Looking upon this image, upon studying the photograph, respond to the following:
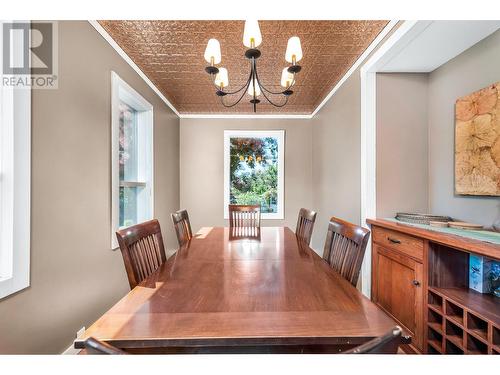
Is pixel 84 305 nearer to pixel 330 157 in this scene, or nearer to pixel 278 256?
pixel 278 256

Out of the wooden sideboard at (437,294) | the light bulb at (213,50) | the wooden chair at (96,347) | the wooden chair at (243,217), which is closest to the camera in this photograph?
the wooden chair at (96,347)

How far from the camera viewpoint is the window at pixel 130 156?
2012 mm

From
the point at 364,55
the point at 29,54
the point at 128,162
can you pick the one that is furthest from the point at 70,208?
the point at 364,55

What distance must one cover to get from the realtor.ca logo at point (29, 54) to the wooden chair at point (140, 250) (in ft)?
3.08

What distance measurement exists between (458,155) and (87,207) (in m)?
2.75

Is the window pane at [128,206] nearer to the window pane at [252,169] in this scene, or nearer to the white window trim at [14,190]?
the white window trim at [14,190]

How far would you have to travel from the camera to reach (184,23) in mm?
1800

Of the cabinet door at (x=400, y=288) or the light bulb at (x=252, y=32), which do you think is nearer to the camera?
the light bulb at (x=252, y=32)

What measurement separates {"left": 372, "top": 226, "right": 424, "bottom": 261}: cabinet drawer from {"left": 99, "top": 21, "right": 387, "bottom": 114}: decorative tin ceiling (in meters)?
1.58

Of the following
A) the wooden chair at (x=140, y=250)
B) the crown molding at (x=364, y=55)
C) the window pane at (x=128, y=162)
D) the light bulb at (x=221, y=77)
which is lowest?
the wooden chair at (x=140, y=250)

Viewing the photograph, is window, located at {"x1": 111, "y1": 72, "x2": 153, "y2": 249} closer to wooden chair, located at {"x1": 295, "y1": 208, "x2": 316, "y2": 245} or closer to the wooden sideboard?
wooden chair, located at {"x1": 295, "y1": 208, "x2": 316, "y2": 245}

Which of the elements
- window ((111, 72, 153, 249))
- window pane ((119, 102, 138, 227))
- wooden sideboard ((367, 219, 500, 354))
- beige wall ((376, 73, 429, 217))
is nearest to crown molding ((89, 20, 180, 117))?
window ((111, 72, 153, 249))

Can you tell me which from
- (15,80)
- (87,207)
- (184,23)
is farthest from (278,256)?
(184,23)

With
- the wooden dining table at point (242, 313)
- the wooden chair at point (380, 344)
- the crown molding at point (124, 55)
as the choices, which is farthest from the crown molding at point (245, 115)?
the wooden chair at point (380, 344)
